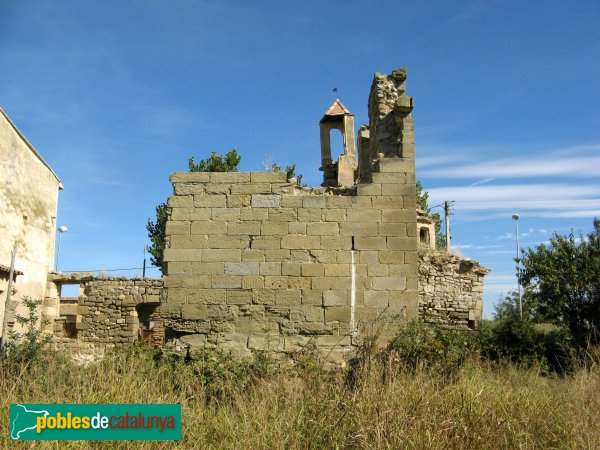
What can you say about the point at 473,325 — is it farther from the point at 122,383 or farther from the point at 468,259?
the point at 122,383

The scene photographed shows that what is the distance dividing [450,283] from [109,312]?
36.2ft

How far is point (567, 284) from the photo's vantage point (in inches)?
634

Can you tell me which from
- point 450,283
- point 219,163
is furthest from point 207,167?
point 450,283

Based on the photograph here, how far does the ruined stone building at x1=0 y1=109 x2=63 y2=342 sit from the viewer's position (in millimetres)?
17156

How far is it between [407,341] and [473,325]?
7074 mm

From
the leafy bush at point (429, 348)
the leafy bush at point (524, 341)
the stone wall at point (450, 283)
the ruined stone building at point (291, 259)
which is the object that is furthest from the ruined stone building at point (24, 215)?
the leafy bush at point (524, 341)

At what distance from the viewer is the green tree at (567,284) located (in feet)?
51.1

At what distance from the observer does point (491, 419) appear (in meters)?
5.27

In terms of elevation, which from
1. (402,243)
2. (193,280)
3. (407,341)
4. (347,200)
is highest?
(347,200)

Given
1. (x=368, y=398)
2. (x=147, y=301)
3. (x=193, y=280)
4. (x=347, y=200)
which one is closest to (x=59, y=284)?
(x=147, y=301)

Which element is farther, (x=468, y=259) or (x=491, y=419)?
(x=468, y=259)

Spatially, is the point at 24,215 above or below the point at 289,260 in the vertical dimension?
above

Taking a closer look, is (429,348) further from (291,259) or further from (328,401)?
(291,259)

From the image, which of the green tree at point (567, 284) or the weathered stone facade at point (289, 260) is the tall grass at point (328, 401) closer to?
the weathered stone facade at point (289, 260)
